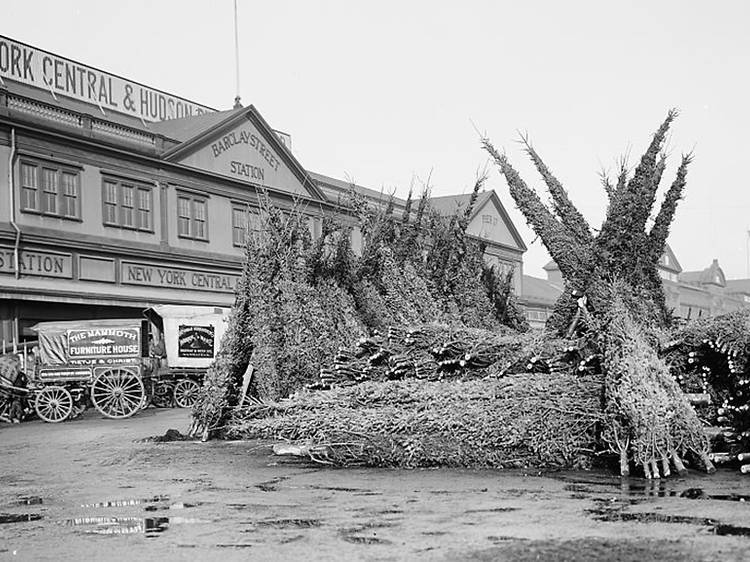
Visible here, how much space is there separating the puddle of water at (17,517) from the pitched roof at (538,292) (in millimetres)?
49275

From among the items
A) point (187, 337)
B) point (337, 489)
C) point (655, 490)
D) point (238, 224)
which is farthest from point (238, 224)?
point (655, 490)

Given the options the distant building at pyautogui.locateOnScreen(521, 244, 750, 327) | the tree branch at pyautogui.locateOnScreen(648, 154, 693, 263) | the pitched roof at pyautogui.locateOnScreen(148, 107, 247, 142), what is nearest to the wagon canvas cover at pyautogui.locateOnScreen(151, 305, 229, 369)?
the pitched roof at pyautogui.locateOnScreen(148, 107, 247, 142)

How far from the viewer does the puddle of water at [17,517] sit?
778cm

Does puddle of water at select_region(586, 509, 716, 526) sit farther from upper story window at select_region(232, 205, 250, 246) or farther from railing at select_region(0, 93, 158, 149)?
upper story window at select_region(232, 205, 250, 246)

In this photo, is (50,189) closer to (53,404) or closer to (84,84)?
(84,84)

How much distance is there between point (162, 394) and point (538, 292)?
41411 mm

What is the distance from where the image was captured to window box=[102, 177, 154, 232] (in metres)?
28.8

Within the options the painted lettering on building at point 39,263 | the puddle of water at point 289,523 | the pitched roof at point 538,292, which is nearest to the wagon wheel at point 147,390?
the painted lettering on building at point 39,263

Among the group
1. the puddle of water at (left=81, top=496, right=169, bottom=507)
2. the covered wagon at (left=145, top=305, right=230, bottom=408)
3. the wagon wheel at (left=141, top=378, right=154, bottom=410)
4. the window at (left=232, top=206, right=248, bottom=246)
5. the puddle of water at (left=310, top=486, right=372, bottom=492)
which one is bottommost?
the puddle of water at (left=81, top=496, right=169, bottom=507)

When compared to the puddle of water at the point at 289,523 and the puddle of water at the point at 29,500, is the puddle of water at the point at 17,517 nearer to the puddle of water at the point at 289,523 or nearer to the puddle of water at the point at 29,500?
the puddle of water at the point at 29,500

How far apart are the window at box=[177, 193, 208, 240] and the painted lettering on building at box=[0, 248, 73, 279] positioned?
5.18 metres

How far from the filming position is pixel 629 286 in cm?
1477

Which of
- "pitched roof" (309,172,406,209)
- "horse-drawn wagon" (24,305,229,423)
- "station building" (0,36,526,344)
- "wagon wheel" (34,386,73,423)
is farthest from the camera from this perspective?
"pitched roof" (309,172,406,209)

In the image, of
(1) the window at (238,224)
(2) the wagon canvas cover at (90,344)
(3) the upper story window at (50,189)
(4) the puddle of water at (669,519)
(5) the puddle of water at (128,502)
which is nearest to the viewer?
(4) the puddle of water at (669,519)
